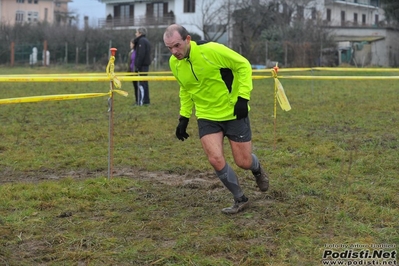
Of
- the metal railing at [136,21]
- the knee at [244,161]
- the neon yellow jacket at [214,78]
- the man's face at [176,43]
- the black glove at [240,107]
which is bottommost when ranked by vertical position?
the knee at [244,161]

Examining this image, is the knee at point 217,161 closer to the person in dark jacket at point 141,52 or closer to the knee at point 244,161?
the knee at point 244,161

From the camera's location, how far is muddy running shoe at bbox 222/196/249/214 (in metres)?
5.79

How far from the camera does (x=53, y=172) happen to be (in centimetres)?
779

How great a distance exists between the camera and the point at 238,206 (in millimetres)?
5859

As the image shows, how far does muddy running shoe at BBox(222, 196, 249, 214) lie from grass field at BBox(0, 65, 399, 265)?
0.22 feet

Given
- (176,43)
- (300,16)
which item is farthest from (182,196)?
(300,16)

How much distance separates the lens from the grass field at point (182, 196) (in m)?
4.74

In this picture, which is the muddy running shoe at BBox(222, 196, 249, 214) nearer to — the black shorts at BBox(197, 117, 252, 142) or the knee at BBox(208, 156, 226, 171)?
the knee at BBox(208, 156, 226, 171)

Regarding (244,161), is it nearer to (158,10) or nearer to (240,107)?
(240,107)

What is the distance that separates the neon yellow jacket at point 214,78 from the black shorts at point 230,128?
0.19 ft

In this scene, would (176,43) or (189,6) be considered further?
(189,6)

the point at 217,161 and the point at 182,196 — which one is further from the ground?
the point at 217,161

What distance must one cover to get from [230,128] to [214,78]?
0.49 m

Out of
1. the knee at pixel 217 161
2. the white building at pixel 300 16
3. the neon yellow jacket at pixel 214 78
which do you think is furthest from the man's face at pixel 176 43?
the white building at pixel 300 16
